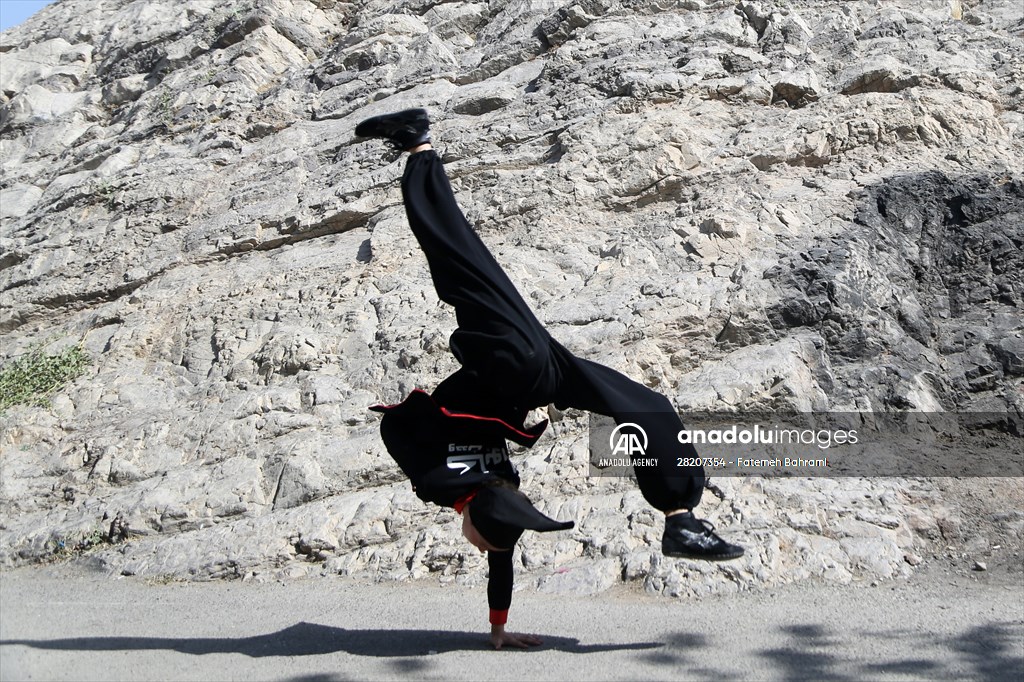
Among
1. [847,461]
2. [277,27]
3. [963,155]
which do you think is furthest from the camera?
[277,27]

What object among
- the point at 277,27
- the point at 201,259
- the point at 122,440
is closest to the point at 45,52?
the point at 277,27

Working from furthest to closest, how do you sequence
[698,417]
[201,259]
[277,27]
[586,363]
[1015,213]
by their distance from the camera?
[277,27] < [201,259] < [1015,213] < [698,417] < [586,363]

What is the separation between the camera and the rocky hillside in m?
5.34

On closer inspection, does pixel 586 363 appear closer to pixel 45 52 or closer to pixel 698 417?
pixel 698 417

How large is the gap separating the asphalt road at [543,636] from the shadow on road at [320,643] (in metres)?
0.01

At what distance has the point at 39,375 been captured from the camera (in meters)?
7.64

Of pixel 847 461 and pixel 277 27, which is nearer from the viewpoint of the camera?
pixel 847 461

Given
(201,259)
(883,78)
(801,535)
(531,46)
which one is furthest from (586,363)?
(531,46)

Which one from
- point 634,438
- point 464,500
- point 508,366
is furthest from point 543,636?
point 508,366

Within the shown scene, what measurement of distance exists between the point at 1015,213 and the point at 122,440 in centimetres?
644

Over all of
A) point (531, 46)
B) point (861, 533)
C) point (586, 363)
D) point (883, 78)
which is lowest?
point (861, 533)

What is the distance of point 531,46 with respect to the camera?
9.77 metres

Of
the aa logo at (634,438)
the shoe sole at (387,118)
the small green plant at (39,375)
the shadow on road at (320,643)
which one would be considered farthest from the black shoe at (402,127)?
the small green plant at (39,375)

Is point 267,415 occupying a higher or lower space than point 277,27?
lower
